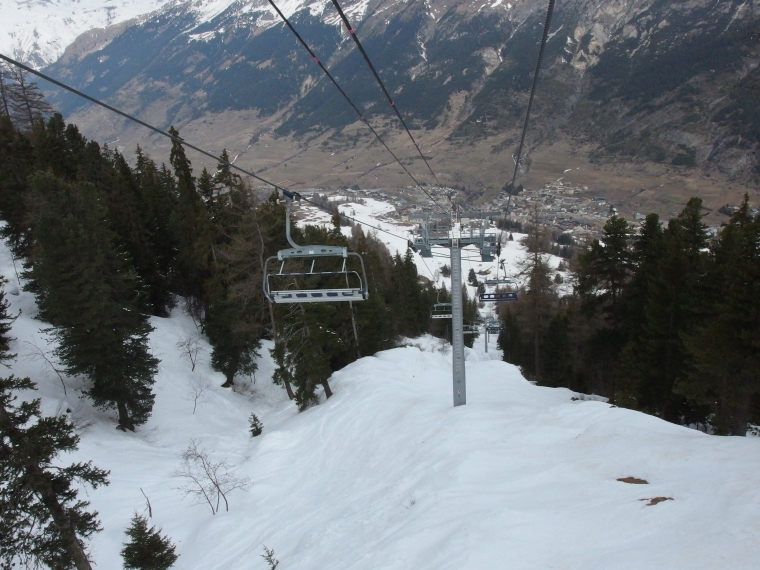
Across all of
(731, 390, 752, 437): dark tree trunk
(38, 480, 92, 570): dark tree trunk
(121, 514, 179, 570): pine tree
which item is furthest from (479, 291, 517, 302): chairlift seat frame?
(38, 480, 92, 570): dark tree trunk

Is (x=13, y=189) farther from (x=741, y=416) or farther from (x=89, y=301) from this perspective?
(x=741, y=416)

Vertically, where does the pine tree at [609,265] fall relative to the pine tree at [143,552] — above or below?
above

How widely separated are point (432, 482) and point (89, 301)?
1839 centimetres

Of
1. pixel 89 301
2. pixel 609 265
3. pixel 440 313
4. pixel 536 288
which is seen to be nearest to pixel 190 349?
pixel 89 301

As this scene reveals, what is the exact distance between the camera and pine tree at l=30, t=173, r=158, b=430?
806 inches

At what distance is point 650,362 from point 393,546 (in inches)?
690

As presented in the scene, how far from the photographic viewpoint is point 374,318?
3412 cm

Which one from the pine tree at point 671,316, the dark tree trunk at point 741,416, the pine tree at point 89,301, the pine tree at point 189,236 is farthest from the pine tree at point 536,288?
the pine tree at point 89,301

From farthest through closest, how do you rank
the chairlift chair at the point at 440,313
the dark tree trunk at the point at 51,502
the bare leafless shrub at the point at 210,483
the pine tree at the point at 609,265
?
the pine tree at the point at 609,265
the chairlift chair at the point at 440,313
the bare leafless shrub at the point at 210,483
the dark tree trunk at the point at 51,502

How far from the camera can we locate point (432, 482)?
33.5 ft

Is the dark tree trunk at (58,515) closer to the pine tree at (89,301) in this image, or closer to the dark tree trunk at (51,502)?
the dark tree trunk at (51,502)

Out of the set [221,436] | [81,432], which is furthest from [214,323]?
[81,432]

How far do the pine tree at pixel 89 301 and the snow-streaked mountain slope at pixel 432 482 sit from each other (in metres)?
2.17

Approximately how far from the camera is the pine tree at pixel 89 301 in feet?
67.2
